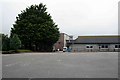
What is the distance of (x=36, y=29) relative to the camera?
64.1 m

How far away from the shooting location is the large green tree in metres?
63.8

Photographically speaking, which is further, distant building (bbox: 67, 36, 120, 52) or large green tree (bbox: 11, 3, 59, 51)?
distant building (bbox: 67, 36, 120, 52)

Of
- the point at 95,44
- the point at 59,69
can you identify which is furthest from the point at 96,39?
the point at 59,69

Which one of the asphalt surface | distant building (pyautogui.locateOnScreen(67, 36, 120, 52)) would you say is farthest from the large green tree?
the asphalt surface

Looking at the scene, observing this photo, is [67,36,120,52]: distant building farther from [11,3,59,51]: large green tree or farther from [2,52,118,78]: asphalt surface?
[2,52,118,78]: asphalt surface

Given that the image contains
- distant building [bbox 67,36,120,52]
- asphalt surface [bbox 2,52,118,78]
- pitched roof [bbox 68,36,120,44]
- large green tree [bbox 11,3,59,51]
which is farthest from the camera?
pitched roof [bbox 68,36,120,44]

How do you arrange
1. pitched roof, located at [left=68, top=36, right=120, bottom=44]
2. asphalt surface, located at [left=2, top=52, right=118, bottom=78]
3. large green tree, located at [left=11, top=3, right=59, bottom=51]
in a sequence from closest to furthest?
asphalt surface, located at [left=2, top=52, right=118, bottom=78] → large green tree, located at [left=11, top=3, right=59, bottom=51] → pitched roof, located at [left=68, top=36, right=120, bottom=44]

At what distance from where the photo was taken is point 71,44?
282 ft

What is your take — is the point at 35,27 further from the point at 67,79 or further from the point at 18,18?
the point at 67,79

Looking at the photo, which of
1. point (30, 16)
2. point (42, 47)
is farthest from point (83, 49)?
point (30, 16)

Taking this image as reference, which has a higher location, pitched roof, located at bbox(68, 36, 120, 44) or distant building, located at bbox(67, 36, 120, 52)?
pitched roof, located at bbox(68, 36, 120, 44)

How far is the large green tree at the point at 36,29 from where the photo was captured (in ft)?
209

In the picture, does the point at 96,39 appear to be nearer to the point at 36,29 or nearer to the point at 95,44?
the point at 95,44

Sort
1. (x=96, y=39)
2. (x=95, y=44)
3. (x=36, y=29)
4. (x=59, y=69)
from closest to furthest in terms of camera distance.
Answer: (x=59, y=69) → (x=36, y=29) → (x=95, y=44) → (x=96, y=39)
